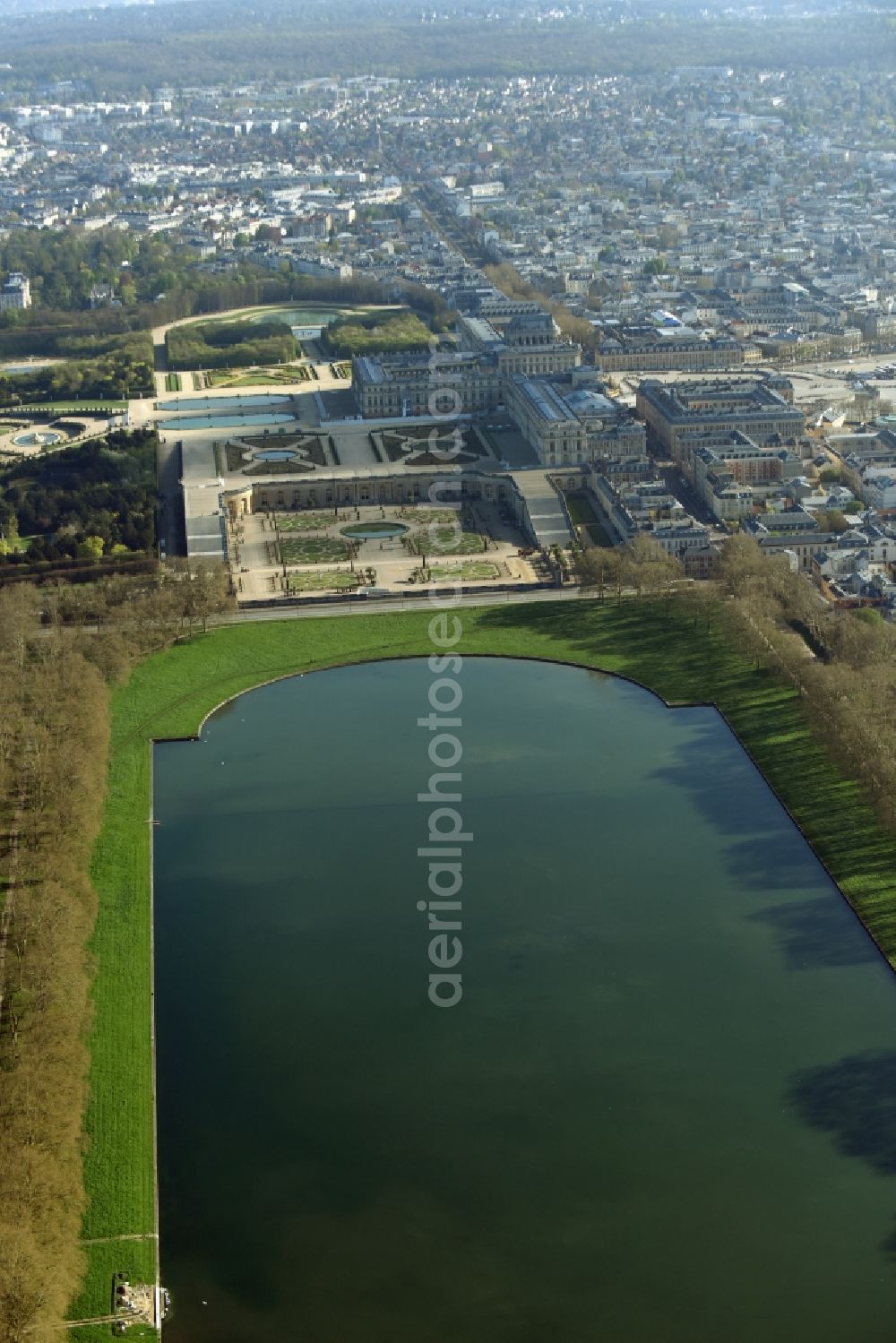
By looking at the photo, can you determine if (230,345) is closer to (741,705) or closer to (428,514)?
(428,514)

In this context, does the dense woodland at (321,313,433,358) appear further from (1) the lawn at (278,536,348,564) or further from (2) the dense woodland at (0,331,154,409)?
(1) the lawn at (278,536,348,564)

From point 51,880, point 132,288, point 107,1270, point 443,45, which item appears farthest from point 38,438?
point 443,45

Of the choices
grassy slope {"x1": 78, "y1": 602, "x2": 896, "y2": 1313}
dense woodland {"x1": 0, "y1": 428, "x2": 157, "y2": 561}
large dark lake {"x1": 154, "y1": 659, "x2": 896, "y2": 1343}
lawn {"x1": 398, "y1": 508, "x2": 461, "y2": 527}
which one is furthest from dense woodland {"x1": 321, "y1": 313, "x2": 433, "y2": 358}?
large dark lake {"x1": 154, "y1": 659, "x2": 896, "y2": 1343}

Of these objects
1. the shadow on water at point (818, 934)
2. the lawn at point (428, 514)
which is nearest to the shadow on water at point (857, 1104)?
the shadow on water at point (818, 934)

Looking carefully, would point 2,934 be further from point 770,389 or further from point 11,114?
point 11,114

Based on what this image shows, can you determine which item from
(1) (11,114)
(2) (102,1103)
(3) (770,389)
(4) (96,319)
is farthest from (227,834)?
(1) (11,114)
